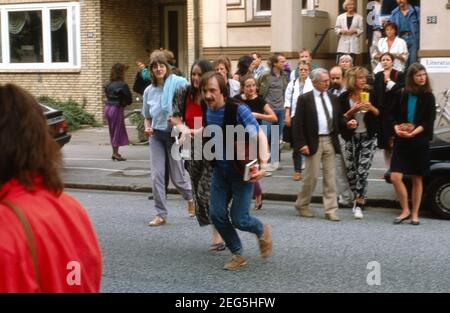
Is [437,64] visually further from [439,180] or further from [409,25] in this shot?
[439,180]

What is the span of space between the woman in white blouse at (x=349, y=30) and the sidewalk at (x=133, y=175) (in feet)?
10.1

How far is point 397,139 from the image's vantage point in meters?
8.96

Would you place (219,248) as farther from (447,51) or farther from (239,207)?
(447,51)

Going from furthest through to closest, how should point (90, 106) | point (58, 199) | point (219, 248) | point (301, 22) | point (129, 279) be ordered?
point (90, 106) → point (301, 22) → point (219, 248) → point (129, 279) → point (58, 199)

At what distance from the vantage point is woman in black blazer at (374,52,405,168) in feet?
30.9

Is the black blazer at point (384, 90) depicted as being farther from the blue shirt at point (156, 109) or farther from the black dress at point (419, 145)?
the blue shirt at point (156, 109)

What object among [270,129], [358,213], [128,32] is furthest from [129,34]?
[358,213]

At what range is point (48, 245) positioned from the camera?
2.60 meters

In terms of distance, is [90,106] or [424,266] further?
[90,106]

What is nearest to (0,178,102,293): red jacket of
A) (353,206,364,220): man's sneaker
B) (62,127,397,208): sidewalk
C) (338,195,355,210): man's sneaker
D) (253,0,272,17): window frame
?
(62,127,397,208): sidewalk

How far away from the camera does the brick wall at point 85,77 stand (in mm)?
21188
